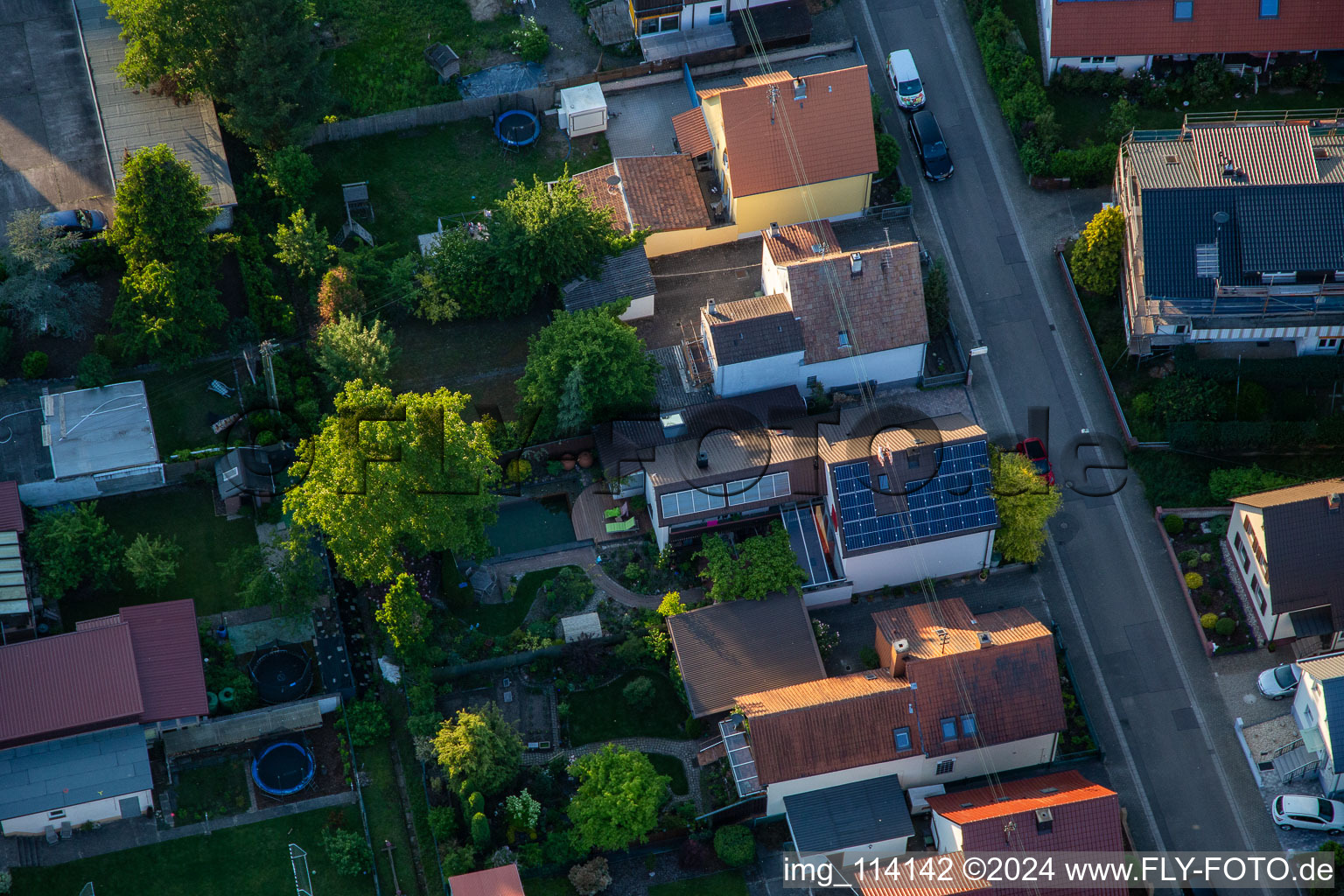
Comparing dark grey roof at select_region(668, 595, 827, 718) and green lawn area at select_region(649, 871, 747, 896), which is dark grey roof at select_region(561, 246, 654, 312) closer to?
dark grey roof at select_region(668, 595, 827, 718)

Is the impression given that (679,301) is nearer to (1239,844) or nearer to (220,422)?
(220,422)

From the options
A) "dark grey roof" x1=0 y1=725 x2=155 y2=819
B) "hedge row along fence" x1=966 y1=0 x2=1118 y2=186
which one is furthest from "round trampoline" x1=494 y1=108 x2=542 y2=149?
"dark grey roof" x1=0 y1=725 x2=155 y2=819

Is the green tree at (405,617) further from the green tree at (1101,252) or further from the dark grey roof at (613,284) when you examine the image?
the green tree at (1101,252)

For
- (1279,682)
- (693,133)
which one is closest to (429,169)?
(693,133)

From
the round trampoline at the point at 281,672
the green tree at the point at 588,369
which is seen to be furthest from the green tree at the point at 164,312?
the green tree at the point at 588,369

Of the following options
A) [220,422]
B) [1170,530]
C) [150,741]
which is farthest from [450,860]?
[1170,530]

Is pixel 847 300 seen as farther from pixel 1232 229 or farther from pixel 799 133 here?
pixel 1232 229
